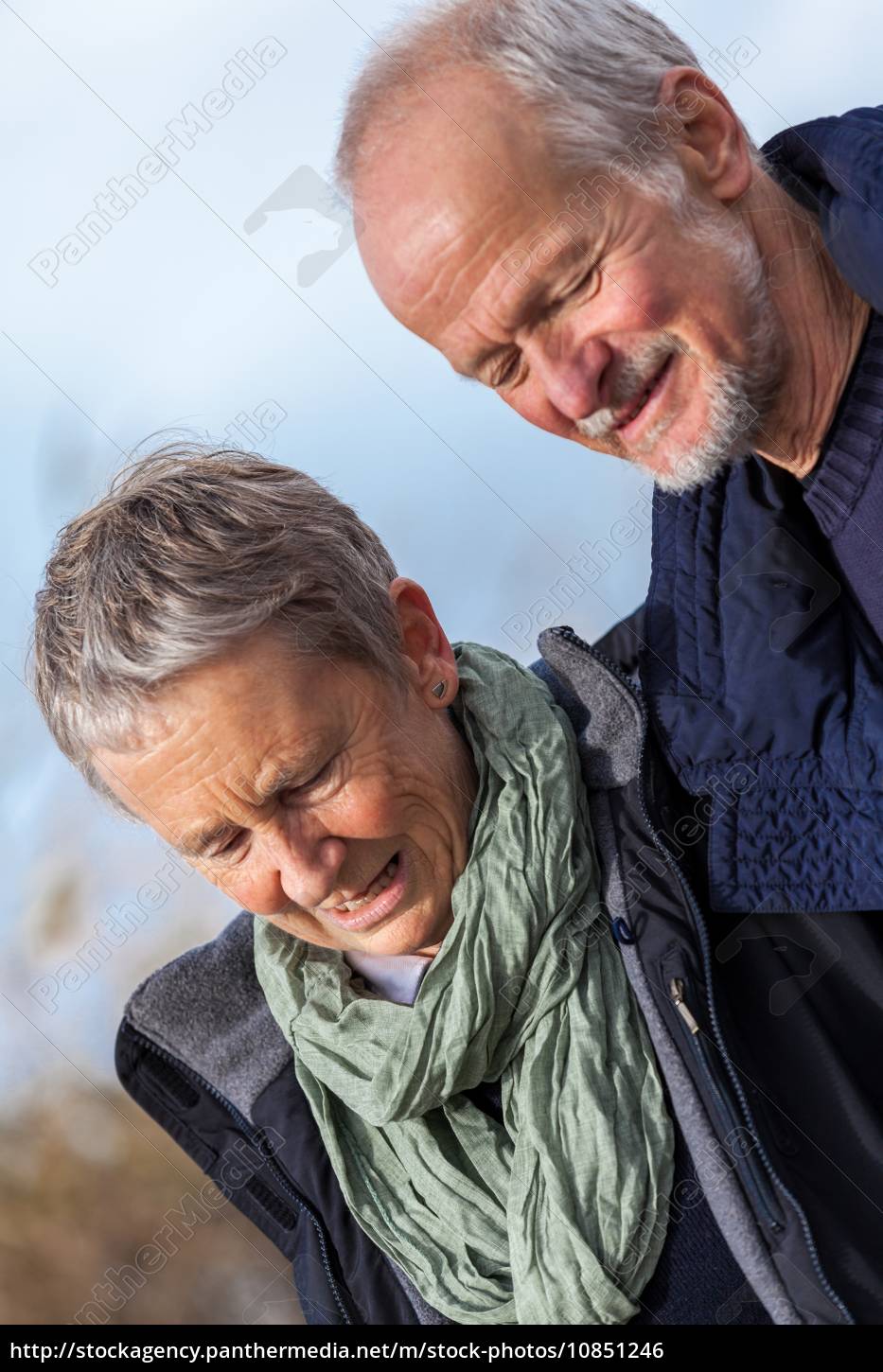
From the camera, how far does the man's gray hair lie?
1538mm

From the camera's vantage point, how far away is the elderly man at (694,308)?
152 cm

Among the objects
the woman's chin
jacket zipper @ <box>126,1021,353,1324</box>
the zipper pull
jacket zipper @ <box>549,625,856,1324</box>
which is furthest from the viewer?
jacket zipper @ <box>126,1021,353,1324</box>

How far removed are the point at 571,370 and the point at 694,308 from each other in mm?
177

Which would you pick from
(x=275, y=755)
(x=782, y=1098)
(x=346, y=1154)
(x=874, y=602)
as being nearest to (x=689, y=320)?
(x=874, y=602)

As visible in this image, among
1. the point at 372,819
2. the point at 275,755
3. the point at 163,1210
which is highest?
the point at 275,755

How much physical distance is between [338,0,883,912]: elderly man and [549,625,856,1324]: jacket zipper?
6cm

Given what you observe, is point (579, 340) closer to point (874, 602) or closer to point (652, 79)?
point (652, 79)

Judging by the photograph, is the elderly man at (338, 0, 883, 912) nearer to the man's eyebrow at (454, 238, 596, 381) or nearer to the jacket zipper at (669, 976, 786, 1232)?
the man's eyebrow at (454, 238, 596, 381)

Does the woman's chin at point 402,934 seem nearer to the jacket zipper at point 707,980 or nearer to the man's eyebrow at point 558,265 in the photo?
the jacket zipper at point 707,980

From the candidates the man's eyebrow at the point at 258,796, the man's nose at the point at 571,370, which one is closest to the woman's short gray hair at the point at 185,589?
the man's eyebrow at the point at 258,796

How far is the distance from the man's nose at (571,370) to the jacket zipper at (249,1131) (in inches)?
48.0

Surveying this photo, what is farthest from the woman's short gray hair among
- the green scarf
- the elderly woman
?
the green scarf

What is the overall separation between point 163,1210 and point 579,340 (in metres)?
2.85

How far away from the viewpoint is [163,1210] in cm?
348
